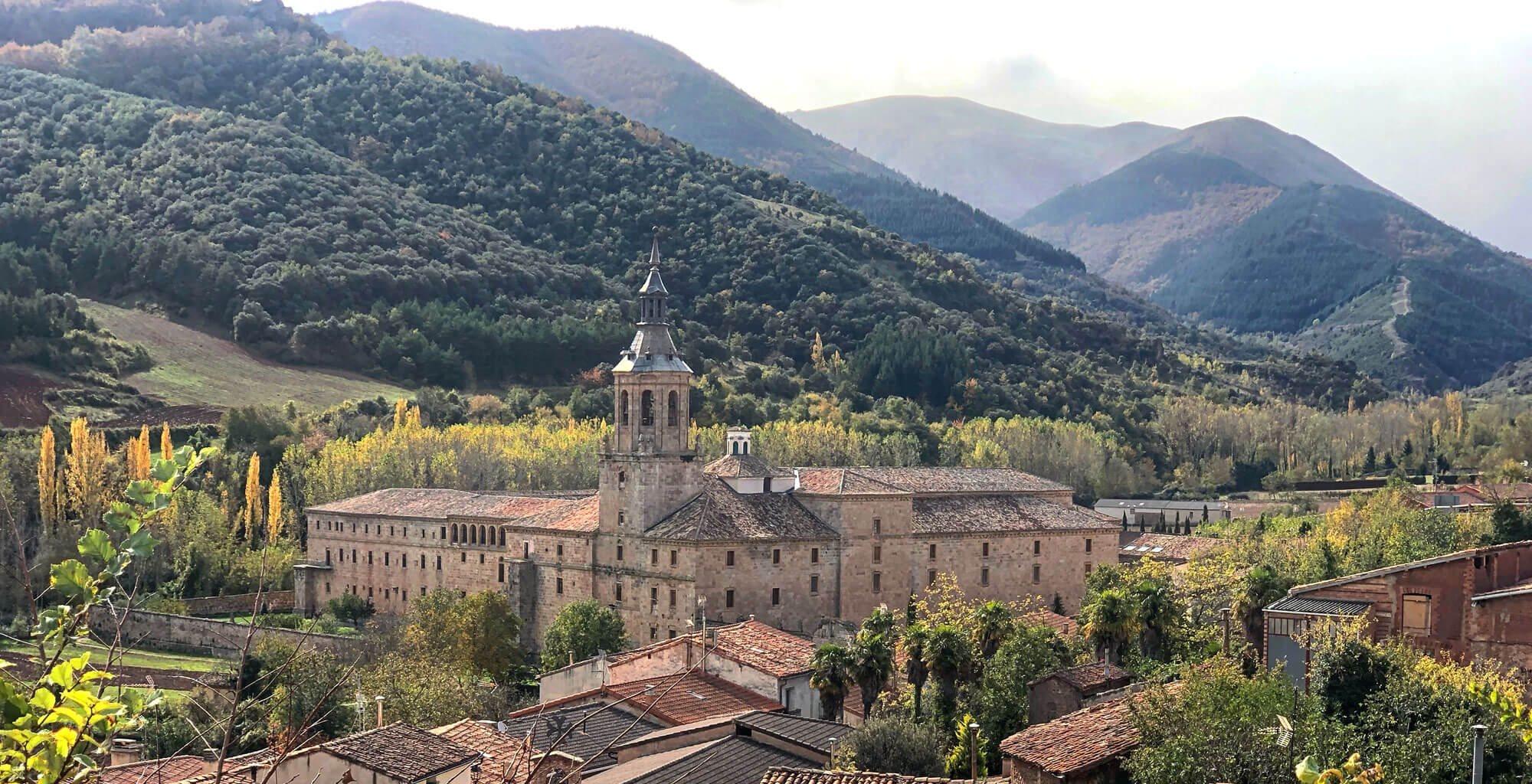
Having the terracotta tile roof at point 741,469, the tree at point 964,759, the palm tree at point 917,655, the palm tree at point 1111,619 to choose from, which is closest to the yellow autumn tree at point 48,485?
the terracotta tile roof at point 741,469

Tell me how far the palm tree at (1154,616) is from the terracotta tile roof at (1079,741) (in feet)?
38.1

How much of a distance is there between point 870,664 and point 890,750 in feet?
23.9

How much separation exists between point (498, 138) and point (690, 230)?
126ft

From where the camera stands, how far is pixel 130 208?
154 m

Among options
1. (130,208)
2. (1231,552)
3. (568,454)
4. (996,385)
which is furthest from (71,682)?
(130,208)

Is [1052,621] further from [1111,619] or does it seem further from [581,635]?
[1111,619]

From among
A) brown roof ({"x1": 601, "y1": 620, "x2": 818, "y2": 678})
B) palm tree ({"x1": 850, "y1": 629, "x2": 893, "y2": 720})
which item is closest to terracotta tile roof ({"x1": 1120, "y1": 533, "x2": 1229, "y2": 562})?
brown roof ({"x1": 601, "y1": 620, "x2": 818, "y2": 678})

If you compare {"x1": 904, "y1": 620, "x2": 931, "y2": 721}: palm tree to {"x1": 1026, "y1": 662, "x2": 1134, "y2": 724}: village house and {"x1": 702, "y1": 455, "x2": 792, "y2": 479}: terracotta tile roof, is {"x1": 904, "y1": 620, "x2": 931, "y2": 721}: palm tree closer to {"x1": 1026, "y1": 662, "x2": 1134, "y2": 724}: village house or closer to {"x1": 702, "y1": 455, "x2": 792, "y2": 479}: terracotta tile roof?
{"x1": 1026, "y1": 662, "x2": 1134, "y2": 724}: village house

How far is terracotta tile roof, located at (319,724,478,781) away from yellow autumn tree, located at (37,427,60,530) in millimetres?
56585

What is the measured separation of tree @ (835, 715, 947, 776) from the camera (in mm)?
30266

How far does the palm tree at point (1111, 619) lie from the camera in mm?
40500

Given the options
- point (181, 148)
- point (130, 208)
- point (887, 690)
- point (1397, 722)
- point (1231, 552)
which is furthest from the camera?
point (181, 148)

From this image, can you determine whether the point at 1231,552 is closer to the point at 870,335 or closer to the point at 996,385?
the point at 996,385

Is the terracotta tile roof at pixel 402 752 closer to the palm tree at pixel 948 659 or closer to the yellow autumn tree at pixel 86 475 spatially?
the palm tree at pixel 948 659
